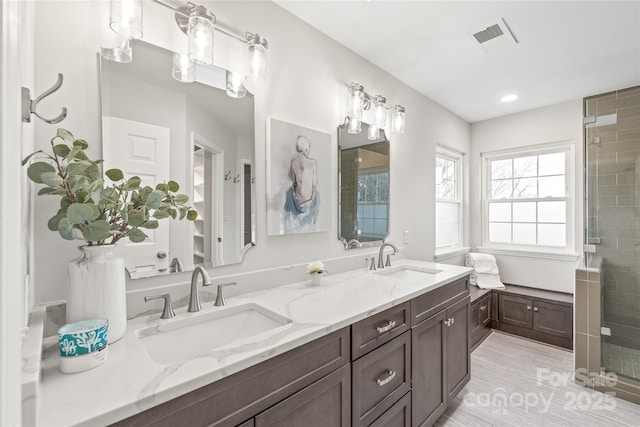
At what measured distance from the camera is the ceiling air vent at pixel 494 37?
6.15 feet

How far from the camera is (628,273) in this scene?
237cm


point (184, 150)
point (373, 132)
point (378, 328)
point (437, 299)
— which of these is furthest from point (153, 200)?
point (373, 132)

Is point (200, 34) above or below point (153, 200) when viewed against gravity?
above

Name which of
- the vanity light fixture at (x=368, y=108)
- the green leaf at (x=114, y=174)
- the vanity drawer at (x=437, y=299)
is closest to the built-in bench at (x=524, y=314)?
the vanity drawer at (x=437, y=299)

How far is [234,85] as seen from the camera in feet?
4.79

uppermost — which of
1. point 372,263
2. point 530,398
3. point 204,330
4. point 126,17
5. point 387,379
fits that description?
point 126,17

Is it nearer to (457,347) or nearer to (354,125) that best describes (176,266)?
(354,125)

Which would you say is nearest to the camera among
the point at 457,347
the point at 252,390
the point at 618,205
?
the point at 252,390

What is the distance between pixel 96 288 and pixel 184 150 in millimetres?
663

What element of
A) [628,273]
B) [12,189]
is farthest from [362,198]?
[628,273]

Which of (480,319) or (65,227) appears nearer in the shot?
(65,227)

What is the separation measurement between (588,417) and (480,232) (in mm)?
2172

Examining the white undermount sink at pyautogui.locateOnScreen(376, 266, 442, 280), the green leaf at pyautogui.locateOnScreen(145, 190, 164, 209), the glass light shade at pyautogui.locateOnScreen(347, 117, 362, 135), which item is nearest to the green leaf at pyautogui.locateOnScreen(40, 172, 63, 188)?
the green leaf at pyautogui.locateOnScreen(145, 190, 164, 209)

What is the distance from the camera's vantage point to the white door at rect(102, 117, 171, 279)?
1122 millimetres
